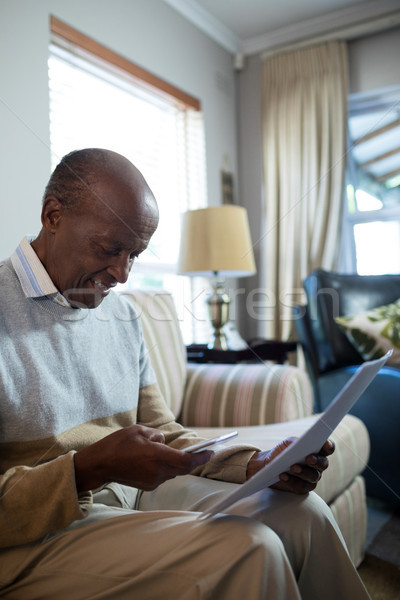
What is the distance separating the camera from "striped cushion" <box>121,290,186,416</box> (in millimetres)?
1731

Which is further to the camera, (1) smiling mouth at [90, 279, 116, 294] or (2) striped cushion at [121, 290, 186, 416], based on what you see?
(2) striped cushion at [121, 290, 186, 416]

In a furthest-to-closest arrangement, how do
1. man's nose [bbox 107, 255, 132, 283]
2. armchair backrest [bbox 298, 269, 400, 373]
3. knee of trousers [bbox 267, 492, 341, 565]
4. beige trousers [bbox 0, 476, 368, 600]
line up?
armchair backrest [bbox 298, 269, 400, 373], man's nose [bbox 107, 255, 132, 283], knee of trousers [bbox 267, 492, 341, 565], beige trousers [bbox 0, 476, 368, 600]

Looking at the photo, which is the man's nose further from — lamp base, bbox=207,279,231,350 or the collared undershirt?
lamp base, bbox=207,279,231,350

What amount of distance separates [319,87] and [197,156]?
920mm

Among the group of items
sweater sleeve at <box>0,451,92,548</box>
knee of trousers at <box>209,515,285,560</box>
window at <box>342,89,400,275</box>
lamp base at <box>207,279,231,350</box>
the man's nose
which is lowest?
knee of trousers at <box>209,515,285,560</box>

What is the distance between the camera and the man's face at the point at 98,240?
909 mm

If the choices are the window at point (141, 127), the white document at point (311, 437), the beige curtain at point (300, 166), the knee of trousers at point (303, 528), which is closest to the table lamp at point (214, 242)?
the window at point (141, 127)

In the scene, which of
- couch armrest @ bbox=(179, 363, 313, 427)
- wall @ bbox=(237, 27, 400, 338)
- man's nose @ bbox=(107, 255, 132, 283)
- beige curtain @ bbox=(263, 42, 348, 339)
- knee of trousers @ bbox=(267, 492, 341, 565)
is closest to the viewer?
knee of trousers @ bbox=(267, 492, 341, 565)

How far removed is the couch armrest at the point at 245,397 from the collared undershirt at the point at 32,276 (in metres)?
0.91

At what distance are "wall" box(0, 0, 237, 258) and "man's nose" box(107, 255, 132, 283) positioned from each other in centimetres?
109

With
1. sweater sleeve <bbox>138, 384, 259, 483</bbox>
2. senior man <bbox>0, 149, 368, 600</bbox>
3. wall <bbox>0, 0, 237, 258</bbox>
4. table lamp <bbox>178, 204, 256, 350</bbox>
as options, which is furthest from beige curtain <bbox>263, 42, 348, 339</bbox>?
senior man <bbox>0, 149, 368, 600</bbox>

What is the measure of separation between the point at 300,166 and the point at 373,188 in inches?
19.8

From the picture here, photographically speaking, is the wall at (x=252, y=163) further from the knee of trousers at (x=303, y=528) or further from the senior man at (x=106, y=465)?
the knee of trousers at (x=303, y=528)

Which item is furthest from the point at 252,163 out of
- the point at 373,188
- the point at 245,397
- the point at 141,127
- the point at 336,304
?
the point at 245,397
